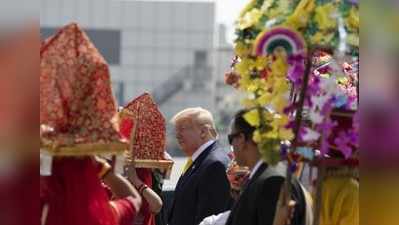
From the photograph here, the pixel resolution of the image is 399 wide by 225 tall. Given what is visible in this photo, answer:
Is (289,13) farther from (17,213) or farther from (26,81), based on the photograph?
(17,213)

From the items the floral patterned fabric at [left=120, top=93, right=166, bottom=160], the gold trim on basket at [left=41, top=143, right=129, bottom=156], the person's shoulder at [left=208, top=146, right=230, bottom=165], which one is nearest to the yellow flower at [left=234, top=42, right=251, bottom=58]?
the gold trim on basket at [left=41, top=143, right=129, bottom=156]

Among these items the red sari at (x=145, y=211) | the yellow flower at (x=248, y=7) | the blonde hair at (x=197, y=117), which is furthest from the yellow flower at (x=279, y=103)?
the blonde hair at (x=197, y=117)

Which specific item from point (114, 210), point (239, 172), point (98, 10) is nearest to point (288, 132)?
point (114, 210)

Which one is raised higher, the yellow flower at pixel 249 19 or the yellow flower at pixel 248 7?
the yellow flower at pixel 248 7

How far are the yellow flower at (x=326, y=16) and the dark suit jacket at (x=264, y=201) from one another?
0.65m

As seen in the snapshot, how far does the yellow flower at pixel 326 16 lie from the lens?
3492 mm

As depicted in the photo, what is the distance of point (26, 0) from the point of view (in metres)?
3.13

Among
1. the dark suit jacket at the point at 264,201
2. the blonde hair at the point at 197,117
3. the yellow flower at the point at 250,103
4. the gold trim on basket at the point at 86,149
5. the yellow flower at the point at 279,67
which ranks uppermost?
the yellow flower at the point at 279,67

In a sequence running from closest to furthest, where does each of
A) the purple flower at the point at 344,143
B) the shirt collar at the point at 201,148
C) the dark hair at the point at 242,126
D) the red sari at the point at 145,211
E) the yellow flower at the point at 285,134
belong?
the yellow flower at the point at 285,134 → the purple flower at the point at 344,143 → the dark hair at the point at 242,126 → the red sari at the point at 145,211 → the shirt collar at the point at 201,148

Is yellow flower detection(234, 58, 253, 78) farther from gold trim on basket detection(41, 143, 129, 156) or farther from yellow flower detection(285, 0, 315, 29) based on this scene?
gold trim on basket detection(41, 143, 129, 156)

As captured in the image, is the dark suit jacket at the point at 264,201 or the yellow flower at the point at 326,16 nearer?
the yellow flower at the point at 326,16

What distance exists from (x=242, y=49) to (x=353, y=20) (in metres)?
0.48

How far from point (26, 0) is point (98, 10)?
54.6 metres

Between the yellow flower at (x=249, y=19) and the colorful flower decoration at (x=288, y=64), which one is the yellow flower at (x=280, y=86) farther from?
the yellow flower at (x=249, y=19)
